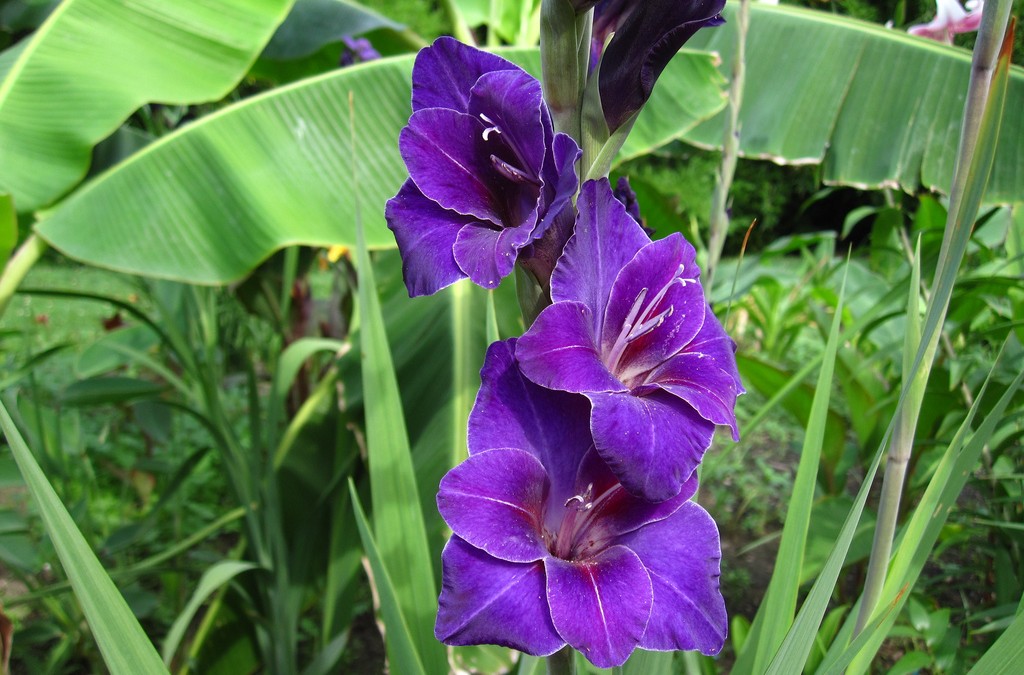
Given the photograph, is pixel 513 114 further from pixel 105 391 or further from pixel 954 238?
pixel 105 391

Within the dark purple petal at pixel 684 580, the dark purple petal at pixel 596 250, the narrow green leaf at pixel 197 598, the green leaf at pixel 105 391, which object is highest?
the dark purple petal at pixel 596 250

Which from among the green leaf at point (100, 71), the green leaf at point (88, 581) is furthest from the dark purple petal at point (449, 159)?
the green leaf at point (100, 71)

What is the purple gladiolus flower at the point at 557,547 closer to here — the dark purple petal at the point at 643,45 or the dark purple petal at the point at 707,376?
the dark purple petal at the point at 707,376

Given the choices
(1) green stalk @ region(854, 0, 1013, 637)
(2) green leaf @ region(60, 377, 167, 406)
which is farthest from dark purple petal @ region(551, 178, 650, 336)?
(2) green leaf @ region(60, 377, 167, 406)

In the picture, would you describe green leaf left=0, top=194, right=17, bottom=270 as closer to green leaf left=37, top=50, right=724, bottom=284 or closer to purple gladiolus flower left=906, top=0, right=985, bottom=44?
green leaf left=37, top=50, right=724, bottom=284

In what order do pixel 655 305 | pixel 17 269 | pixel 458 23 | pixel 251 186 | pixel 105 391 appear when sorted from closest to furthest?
pixel 655 305 < pixel 17 269 < pixel 251 186 < pixel 105 391 < pixel 458 23

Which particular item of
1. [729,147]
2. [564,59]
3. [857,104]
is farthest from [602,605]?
[857,104]
